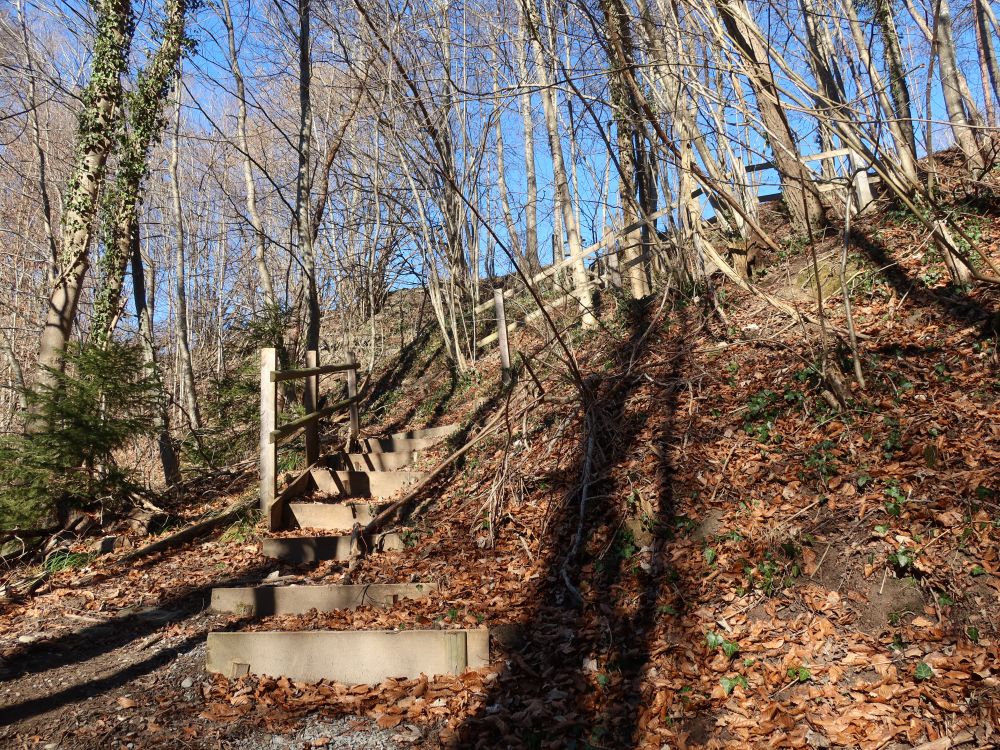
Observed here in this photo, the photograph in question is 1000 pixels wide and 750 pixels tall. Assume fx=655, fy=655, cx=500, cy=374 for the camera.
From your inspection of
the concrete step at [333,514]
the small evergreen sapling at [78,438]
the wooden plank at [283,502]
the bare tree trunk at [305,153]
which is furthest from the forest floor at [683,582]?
the bare tree trunk at [305,153]

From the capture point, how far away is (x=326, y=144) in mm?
12352

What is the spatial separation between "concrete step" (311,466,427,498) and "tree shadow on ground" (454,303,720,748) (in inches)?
86.9

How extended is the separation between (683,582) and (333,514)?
3361mm

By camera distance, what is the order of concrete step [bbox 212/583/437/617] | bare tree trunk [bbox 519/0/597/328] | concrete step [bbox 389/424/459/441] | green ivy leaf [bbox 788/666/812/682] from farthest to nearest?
bare tree trunk [bbox 519/0/597/328], concrete step [bbox 389/424/459/441], concrete step [bbox 212/583/437/617], green ivy leaf [bbox 788/666/812/682]

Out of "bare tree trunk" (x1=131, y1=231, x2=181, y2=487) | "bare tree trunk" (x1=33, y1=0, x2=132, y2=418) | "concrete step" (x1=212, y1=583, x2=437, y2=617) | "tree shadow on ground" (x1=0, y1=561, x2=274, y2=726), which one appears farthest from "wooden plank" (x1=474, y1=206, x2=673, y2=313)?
"bare tree trunk" (x1=33, y1=0, x2=132, y2=418)

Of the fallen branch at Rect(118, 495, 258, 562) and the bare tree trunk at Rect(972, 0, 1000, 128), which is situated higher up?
the bare tree trunk at Rect(972, 0, 1000, 128)

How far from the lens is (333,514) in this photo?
5.98m

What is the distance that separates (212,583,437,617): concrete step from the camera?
14.6 feet

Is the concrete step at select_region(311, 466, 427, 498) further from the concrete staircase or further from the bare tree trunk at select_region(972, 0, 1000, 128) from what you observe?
the bare tree trunk at select_region(972, 0, 1000, 128)

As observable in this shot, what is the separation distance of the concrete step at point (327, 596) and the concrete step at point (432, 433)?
11.6 ft

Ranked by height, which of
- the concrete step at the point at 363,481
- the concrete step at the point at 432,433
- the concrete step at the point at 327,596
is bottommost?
the concrete step at the point at 327,596

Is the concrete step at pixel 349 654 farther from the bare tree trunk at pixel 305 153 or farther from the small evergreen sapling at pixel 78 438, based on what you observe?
the bare tree trunk at pixel 305 153

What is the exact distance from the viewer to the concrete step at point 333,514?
595 centimetres

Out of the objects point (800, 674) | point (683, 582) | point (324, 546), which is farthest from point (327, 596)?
point (800, 674)
